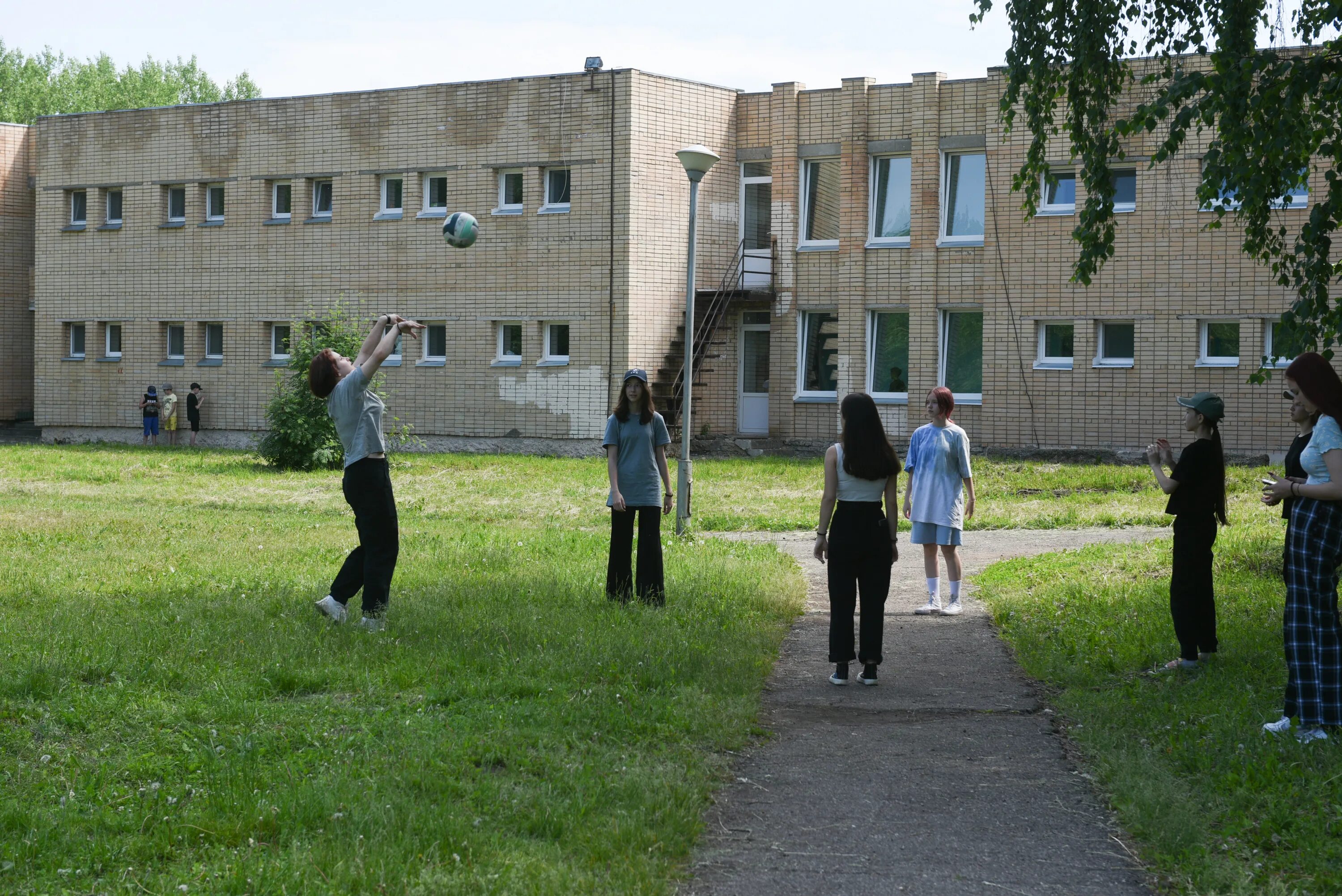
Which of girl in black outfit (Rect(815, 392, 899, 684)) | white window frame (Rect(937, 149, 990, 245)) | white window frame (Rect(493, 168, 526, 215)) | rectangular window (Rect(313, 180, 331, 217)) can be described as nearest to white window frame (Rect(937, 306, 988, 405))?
white window frame (Rect(937, 149, 990, 245))

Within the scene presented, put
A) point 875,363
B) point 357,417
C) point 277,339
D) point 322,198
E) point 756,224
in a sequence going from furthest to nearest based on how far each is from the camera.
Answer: point 277,339 < point 322,198 < point 756,224 < point 875,363 < point 357,417

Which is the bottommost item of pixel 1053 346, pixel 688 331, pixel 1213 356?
pixel 688 331

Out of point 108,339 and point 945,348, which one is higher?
point 108,339

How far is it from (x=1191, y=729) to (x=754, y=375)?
2386 cm

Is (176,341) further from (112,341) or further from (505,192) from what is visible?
(505,192)

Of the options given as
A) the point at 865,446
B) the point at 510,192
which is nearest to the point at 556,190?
the point at 510,192

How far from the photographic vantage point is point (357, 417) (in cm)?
901

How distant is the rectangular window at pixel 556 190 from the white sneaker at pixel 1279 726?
78.3 ft

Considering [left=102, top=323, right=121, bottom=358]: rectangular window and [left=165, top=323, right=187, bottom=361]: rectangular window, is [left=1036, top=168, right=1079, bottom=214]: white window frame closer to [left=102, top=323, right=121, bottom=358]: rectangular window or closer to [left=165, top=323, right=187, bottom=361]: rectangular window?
[left=165, top=323, right=187, bottom=361]: rectangular window

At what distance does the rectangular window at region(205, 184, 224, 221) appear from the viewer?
109 ft

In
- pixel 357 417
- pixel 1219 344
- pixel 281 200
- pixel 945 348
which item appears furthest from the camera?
pixel 281 200

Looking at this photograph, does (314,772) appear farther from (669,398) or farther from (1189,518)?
(669,398)

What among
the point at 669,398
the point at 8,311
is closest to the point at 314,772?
the point at 669,398

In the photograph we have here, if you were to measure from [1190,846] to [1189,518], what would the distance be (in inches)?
139
